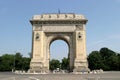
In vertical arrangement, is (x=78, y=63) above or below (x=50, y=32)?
below

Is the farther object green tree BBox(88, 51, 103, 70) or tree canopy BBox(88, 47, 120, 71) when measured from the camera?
green tree BBox(88, 51, 103, 70)

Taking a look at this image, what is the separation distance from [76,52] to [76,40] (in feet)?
8.33

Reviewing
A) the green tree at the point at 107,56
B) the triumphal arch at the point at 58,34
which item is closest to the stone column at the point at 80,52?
the triumphal arch at the point at 58,34

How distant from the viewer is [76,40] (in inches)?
2056

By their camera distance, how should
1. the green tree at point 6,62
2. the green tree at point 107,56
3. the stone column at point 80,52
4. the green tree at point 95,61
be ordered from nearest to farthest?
the stone column at point 80,52 < the green tree at point 95,61 < the green tree at point 107,56 < the green tree at point 6,62

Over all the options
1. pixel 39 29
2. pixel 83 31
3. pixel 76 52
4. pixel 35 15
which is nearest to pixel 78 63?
pixel 76 52

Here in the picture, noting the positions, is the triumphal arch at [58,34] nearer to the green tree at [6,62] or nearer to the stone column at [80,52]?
the stone column at [80,52]

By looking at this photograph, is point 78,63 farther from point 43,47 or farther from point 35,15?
point 35,15

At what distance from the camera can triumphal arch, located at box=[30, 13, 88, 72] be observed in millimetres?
51750

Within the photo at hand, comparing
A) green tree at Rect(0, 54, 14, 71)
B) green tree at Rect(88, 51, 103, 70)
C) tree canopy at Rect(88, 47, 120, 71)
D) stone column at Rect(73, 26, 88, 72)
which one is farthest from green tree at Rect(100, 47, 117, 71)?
stone column at Rect(73, 26, 88, 72)

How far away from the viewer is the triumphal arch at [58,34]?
51750mm

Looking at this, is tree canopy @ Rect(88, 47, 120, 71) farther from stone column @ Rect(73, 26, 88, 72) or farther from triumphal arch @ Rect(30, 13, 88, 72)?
stone column @ Rect(73, 26, 88, 72)

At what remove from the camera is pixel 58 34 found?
53.3 m

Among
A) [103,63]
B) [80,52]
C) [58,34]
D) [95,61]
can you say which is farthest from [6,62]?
[80,52]
